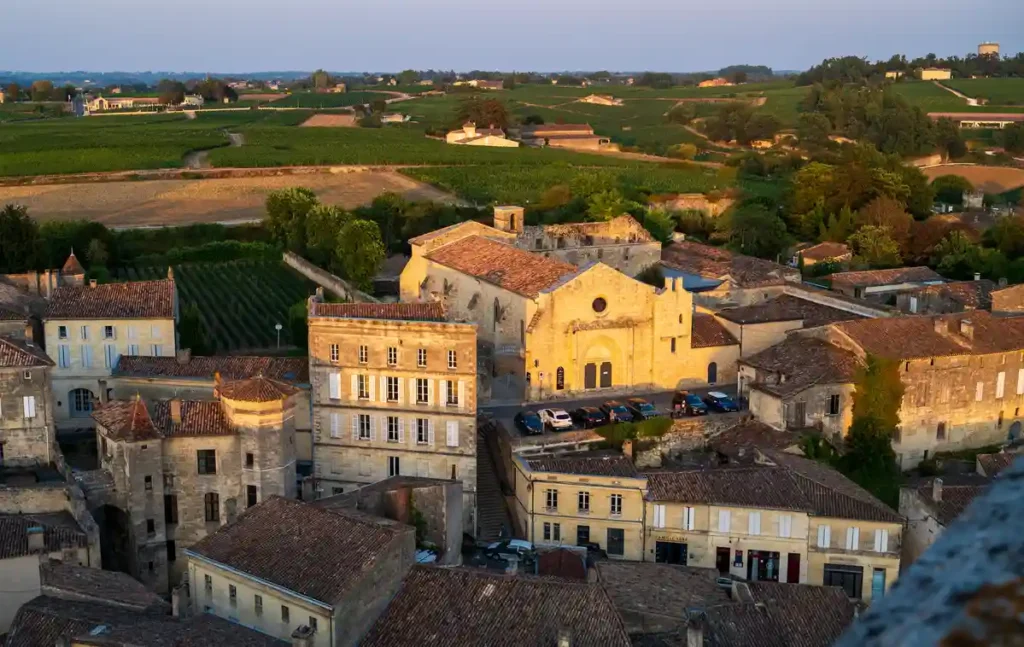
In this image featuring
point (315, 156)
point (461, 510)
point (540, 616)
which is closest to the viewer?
point (540, 616)

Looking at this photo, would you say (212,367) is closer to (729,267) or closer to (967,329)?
(729,267)

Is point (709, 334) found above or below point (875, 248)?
below

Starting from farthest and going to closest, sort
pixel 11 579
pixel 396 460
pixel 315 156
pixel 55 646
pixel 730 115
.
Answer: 1. pixel 730 115
2. pixel 315 156
3. pixel 396 460
4. pixel 11 579
5. pixel 55 646

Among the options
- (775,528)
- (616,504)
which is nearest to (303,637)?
(616,504)

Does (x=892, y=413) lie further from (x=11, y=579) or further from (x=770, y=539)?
(x=11, y=579)

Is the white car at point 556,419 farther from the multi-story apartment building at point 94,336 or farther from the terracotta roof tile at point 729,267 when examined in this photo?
the terracotta roof tile at point 729,267

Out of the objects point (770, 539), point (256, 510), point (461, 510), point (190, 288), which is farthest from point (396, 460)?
point (190, 288)
